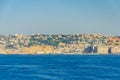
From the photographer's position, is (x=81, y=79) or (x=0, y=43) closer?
(x=81, y=79)

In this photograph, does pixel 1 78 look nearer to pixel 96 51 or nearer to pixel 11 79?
pixel 11 79

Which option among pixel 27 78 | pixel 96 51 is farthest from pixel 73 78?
pixel 96 51

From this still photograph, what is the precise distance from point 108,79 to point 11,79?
1122 cm

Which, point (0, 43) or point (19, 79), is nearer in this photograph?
point (19, 79)

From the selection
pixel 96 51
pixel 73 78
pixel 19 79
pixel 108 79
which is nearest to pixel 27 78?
pixel 19 79

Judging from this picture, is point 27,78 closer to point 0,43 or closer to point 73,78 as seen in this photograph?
point 73,78

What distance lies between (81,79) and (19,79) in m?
7.22

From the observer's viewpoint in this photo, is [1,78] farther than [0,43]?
No

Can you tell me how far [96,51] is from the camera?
200 meters

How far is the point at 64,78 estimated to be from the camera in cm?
5709

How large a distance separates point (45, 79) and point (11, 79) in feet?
13.6

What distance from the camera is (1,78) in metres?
59.1

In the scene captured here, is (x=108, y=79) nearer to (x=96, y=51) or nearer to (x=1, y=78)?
(x=1, y=78)

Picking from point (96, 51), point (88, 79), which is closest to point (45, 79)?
point (88, 79)
